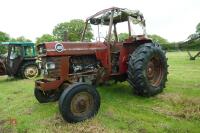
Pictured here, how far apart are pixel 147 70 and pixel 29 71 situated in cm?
859

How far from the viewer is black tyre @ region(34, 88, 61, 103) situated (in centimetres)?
773

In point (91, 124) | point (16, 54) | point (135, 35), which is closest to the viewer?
point (91, 124)

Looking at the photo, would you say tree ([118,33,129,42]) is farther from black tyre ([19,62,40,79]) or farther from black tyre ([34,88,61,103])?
black tyre ([19,62,40,79])

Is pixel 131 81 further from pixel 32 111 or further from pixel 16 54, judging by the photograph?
pixel 16 54

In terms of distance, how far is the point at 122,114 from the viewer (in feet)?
21.5

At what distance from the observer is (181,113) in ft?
20.6

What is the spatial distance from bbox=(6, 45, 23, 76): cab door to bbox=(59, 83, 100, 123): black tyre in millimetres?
9017

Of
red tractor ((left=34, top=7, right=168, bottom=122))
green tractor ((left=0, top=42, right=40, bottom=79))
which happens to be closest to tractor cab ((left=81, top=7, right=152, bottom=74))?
red tractor ((left=34, top=7, right=168, bottom=122))

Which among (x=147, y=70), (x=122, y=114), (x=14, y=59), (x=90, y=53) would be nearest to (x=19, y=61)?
(x=14, y=59)

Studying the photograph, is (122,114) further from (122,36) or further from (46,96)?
(122,36)

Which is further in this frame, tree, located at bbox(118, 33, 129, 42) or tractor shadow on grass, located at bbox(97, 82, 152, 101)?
tree, located at bbox(118, 33, 129, 42)

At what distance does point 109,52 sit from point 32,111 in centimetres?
241

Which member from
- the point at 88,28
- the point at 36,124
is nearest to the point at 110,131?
the point at 36,124

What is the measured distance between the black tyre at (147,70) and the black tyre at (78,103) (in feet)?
4.97
